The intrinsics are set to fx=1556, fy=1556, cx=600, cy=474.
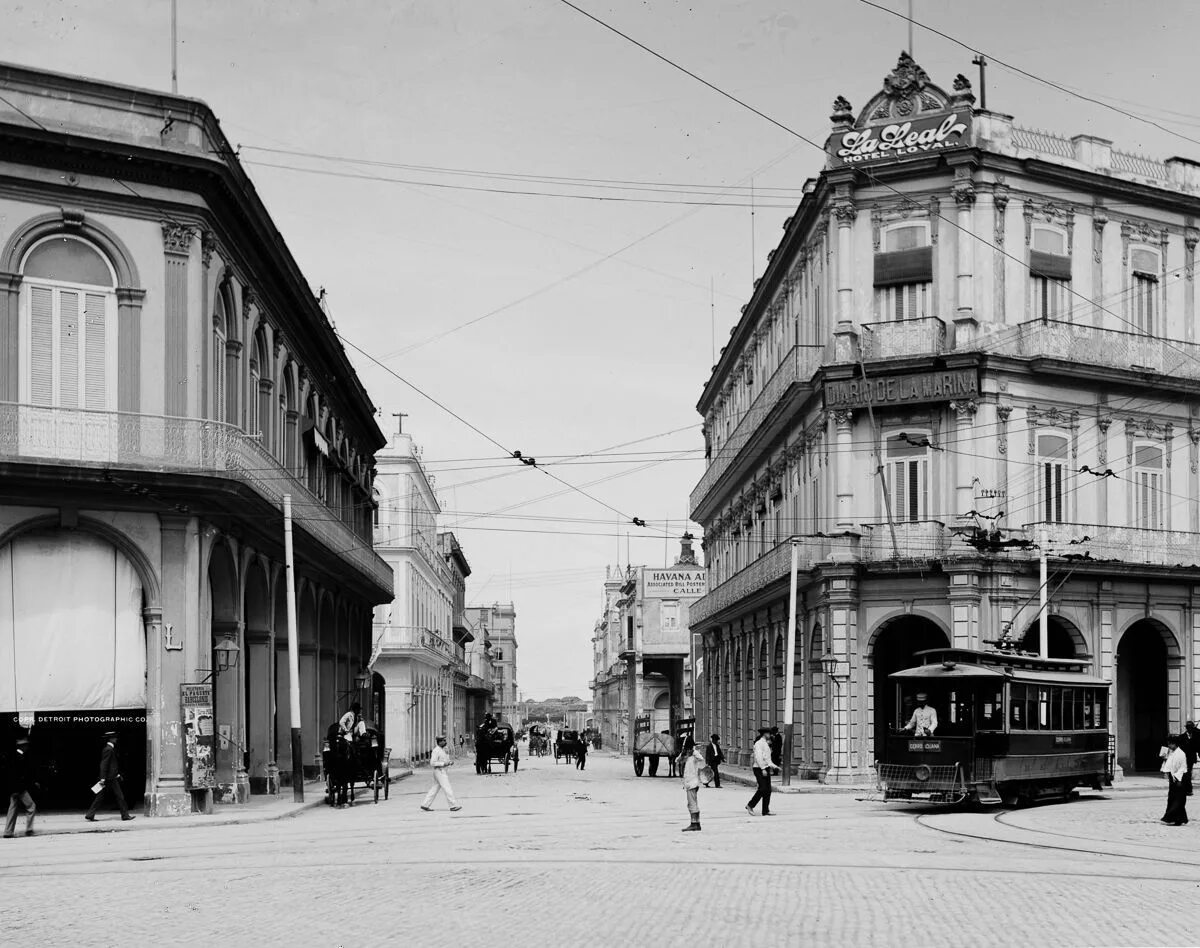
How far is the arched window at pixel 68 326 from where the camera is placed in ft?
83.8

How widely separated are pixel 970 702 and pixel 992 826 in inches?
157

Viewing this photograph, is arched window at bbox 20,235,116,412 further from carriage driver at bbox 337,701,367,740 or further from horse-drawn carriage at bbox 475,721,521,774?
horse-drawn carriage at bbox 475,721,521,774

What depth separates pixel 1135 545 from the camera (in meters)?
38.5

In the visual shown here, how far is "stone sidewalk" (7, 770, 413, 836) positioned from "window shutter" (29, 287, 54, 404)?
680 centimetres

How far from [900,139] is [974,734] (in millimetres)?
16787

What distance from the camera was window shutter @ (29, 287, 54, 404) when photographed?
83.6ft

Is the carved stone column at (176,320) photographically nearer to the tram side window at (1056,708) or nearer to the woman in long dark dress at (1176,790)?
the tram side window at (1056,708)

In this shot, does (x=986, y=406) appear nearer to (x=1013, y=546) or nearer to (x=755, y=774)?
(x=1013, y=546)

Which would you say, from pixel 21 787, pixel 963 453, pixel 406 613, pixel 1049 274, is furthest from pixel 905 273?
pixel 406 613

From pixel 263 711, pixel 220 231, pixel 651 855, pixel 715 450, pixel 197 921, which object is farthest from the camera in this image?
pixel 715 450

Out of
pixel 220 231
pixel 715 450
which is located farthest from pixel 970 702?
pixel 715 450

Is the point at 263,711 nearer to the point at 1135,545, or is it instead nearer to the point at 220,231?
the point at 220,231

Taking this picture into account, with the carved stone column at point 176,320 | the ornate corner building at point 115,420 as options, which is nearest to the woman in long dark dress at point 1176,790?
the ornate corner building at point 115,420

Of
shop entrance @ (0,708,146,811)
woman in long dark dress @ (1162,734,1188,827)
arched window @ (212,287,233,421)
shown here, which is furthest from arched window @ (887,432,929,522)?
shop entrance @ (0,708,146,811)
